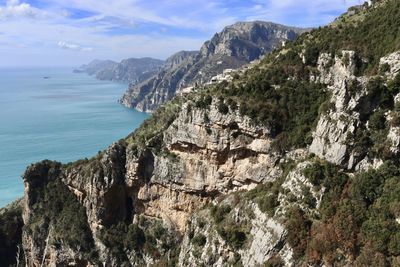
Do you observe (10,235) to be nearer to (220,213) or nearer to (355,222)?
(220,213)

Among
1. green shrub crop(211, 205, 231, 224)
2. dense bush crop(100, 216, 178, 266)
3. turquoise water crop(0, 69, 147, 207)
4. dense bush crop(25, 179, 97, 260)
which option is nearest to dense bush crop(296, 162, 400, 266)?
green shrub crop(211, 205, 231, 224)

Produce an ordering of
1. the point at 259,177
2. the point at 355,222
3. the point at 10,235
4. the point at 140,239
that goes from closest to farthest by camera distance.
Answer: the point at 355,222, the point at 259,177, the point at 140,239, the point at 10,235

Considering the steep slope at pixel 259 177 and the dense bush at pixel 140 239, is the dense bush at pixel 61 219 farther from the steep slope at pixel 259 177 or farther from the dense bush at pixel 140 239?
the dense bush at pixel 140 239

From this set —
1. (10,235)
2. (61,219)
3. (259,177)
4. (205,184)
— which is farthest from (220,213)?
(10,235)

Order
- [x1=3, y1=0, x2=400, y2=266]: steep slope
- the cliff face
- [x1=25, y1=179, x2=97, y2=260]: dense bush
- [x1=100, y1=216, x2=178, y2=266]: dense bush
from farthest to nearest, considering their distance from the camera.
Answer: [x1=25, y1=179, x2=97, y2=260]: dense bush < [x1=100, y1=216, x2=178, y2=266]: dense bush < the cliff face < [x1=3, y1=0, x2=400, y2=266]: steep slope

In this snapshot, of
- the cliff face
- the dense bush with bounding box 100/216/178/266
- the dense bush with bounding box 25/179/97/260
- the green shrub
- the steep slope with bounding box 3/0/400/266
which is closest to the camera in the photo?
the steep slope with bounding box 3/0/400/266

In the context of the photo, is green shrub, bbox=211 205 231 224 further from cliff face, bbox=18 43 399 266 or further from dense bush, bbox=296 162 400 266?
dense bush, bbox=296 162 400 266

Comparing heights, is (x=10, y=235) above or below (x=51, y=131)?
below

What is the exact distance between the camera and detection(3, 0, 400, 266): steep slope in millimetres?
23016

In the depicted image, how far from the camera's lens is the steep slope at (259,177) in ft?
75.5

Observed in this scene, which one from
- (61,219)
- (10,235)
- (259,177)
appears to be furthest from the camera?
(10,235)

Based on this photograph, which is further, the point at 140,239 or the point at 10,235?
the point at 10,235

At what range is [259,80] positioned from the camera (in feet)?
115

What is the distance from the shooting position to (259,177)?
32750 millimetres
